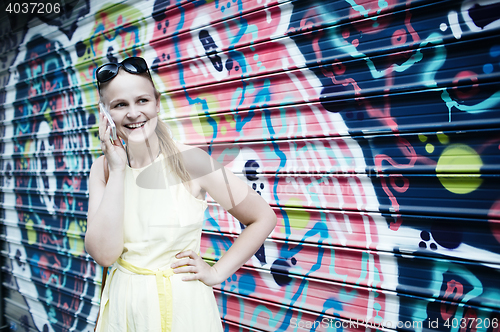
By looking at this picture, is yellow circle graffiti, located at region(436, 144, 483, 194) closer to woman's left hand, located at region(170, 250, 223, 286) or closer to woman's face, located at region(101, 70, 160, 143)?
woman's left hand, located at region(170, 250, 223, 286)

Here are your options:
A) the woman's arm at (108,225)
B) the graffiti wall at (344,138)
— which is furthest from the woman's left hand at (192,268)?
the graffiti wall at (344,138)

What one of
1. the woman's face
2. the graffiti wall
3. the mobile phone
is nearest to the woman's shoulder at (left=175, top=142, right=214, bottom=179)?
the woman's face

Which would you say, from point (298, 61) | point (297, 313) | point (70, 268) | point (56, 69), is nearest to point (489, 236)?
point (297, 313)

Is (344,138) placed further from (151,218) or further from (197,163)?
(151,218)

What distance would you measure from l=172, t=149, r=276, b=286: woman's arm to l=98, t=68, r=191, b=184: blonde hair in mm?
35

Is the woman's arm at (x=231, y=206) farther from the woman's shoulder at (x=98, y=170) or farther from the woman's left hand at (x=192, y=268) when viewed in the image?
the woman's shoulder at (x=98, y=170)

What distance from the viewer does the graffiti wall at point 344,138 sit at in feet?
5.59

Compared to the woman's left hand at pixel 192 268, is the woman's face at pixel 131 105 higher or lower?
higher

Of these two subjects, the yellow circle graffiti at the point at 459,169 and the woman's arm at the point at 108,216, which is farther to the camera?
the yellow circle graffiti at the point at 459,169

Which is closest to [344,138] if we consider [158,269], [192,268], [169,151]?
[169,151]

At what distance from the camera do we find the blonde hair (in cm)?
162

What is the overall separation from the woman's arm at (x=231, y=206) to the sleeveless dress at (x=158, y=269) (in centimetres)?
10

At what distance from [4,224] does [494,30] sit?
19.9 feet

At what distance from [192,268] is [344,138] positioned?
4.12 feet
